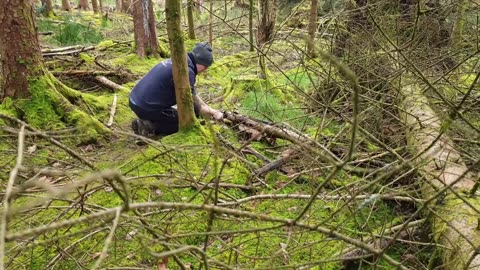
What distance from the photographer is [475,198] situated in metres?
2.57

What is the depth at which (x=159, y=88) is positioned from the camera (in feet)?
15.0

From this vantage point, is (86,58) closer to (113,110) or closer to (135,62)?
(135,62)

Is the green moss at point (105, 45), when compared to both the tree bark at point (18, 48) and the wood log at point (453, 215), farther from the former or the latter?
the wood log at point (453, 215)

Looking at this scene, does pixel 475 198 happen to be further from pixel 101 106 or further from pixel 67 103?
pixel 101 106

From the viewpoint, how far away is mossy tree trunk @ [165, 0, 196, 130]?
3.68 metres

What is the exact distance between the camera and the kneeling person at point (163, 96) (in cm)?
450

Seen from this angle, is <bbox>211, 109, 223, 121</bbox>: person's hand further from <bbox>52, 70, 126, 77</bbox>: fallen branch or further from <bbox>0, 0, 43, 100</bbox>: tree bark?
<bbox>52, 70, 126, 77</bbox>: fallen branch

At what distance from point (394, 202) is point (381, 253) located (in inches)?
89.6

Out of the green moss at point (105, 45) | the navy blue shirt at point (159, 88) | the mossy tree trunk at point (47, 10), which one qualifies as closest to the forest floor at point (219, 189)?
the navy blue shirt at point (159, 88)

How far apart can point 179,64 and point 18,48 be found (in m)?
1.90

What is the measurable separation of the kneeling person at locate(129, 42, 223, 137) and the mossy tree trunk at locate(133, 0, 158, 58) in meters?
4.21

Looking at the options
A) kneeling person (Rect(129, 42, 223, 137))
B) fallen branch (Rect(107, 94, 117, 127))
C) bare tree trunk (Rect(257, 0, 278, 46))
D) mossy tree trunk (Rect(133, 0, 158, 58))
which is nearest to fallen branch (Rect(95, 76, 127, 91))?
fallen branch (Rect(107, 94, 117, 127))

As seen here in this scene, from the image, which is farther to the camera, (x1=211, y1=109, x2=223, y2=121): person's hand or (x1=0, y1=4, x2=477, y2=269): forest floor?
(x1=211, y1=109, x2=223, y2=121): person's hand

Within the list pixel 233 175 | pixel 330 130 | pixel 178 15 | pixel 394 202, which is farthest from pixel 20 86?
pixel 394 202
